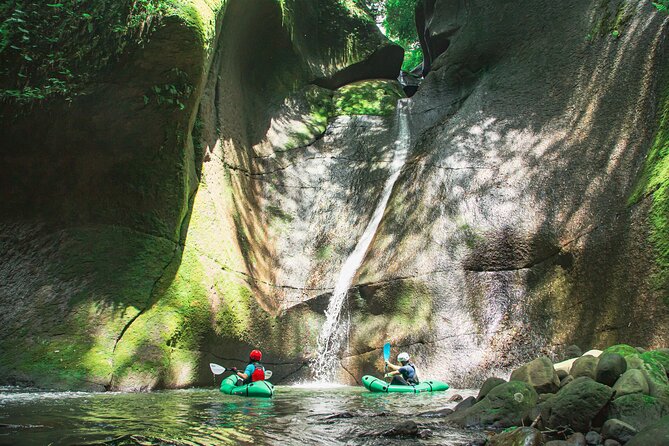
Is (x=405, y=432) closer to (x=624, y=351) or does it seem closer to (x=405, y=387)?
(x=624, y=351)

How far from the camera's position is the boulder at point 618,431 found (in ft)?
14.9

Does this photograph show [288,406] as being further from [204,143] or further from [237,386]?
[204,143]

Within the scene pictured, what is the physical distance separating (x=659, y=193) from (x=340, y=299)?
6.41 m

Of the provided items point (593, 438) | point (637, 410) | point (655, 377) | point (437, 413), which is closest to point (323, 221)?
point (437, 413)

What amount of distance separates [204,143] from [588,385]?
382 inches

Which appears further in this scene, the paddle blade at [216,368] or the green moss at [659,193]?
the paddle blade at [216,368]

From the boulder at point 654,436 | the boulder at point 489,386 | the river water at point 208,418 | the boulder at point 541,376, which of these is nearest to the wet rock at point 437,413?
the river water at point 208,418

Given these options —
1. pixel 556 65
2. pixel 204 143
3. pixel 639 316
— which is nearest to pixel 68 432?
pixel 639 316

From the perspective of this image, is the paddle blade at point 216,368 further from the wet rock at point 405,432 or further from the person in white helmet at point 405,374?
the wet rock at point 405,432

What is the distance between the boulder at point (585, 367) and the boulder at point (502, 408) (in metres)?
0.51

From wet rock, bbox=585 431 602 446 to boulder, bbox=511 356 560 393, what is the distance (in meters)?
1.38

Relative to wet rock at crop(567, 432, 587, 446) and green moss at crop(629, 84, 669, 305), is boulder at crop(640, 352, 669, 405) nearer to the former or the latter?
wet rock at crop(567, 432, 587, 446)

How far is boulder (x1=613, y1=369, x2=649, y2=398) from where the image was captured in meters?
5.15

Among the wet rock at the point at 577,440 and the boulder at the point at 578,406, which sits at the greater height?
the boulder at the point at 578,406
